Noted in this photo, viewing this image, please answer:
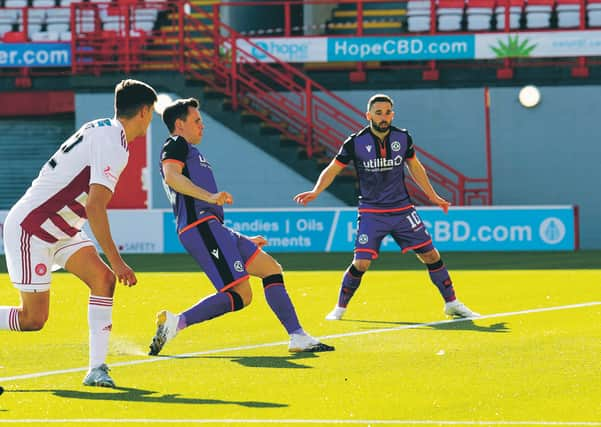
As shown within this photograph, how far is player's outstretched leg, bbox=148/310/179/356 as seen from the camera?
30.6 feet

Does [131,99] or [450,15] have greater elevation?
[450,15]

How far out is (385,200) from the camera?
1207 cm

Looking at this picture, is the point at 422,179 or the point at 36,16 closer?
the point at 422,179

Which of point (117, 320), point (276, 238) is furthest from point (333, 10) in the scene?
point (117, 320)

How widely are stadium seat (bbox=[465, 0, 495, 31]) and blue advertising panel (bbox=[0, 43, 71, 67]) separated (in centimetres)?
835

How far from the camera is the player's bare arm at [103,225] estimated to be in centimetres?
759

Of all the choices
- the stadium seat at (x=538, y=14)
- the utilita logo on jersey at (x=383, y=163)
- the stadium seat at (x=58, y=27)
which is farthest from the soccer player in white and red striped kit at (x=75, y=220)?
the stadium seat at (x=58, y=27)

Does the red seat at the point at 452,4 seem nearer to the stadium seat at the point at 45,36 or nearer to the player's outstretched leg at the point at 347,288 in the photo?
the stadium seat at the point at 45,36

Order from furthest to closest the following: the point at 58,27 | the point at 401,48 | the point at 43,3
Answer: the point at 43,3 → the point at 58,27 → the point at 401,48

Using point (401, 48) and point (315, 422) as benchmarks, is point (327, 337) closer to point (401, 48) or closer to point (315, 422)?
point (315, 422)

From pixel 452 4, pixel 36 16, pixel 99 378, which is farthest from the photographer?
pixel 36 16

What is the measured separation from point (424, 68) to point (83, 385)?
65.2ft

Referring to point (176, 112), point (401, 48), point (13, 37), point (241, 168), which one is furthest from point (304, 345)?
point (13, 37)

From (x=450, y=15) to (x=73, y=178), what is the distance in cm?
2068
